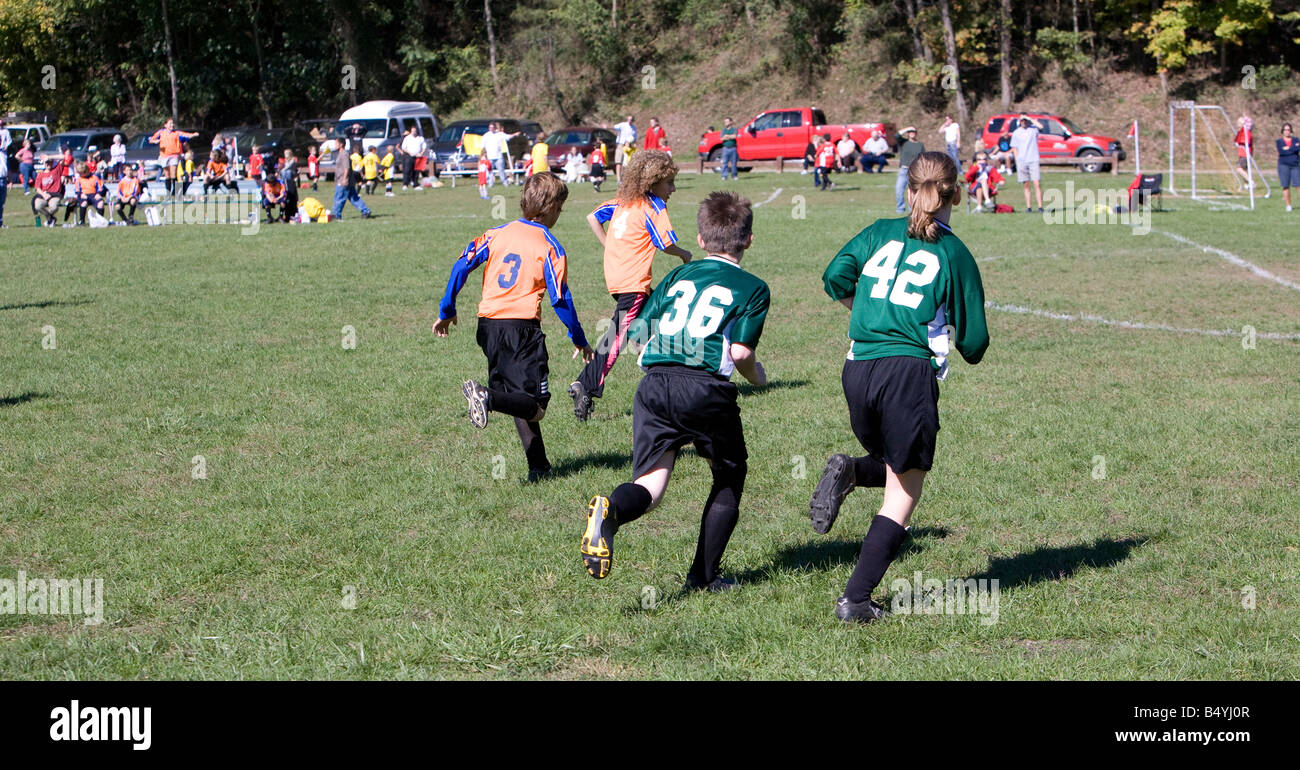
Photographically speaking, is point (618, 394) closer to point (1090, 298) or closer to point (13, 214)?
point (1090, 298)

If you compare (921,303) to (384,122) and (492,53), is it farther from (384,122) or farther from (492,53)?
(492,53)

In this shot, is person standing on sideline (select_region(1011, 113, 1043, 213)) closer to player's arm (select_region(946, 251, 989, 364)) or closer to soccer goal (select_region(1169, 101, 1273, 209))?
soccer goal (select_region(1169, 101, 1273, 209))

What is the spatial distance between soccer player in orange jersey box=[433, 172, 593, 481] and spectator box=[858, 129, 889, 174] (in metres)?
32.3

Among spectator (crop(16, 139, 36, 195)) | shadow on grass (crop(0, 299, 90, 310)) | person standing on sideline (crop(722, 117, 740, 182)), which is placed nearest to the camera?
shadow on grass (crop(0, 299, 90, 310))

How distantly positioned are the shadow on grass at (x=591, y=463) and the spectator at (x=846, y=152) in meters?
31.5

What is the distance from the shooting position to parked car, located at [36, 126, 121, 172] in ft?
135

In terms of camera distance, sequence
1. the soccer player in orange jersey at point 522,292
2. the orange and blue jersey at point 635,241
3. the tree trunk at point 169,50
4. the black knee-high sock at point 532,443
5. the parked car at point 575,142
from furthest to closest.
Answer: the tree trunk at point 169,50 → the parked car at point 575,142 → the orange and blue jersey at point 635,241 → the black knee-high sock at point 532,443 → the soccer player in orange jersey at point 522,292

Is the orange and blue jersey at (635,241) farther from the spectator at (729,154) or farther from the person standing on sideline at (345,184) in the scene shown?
the spectator at (729,154)

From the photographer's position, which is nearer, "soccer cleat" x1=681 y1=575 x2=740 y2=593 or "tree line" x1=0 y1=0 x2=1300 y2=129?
"soccer cleat" x1=681 y1=575 x2=740 y2=593

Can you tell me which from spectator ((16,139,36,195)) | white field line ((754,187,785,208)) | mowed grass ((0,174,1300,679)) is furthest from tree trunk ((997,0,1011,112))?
spectator ((16,139,36,195))

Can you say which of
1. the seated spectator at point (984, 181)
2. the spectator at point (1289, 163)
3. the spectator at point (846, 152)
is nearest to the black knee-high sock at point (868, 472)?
the seated spectator at point (984, 181)

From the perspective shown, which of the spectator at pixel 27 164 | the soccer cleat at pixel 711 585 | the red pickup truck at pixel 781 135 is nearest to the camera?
the soccer cleat at pixel 711 585

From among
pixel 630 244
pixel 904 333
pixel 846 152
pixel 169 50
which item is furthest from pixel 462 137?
pixel 904 333

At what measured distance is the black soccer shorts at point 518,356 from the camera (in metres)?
7.23
